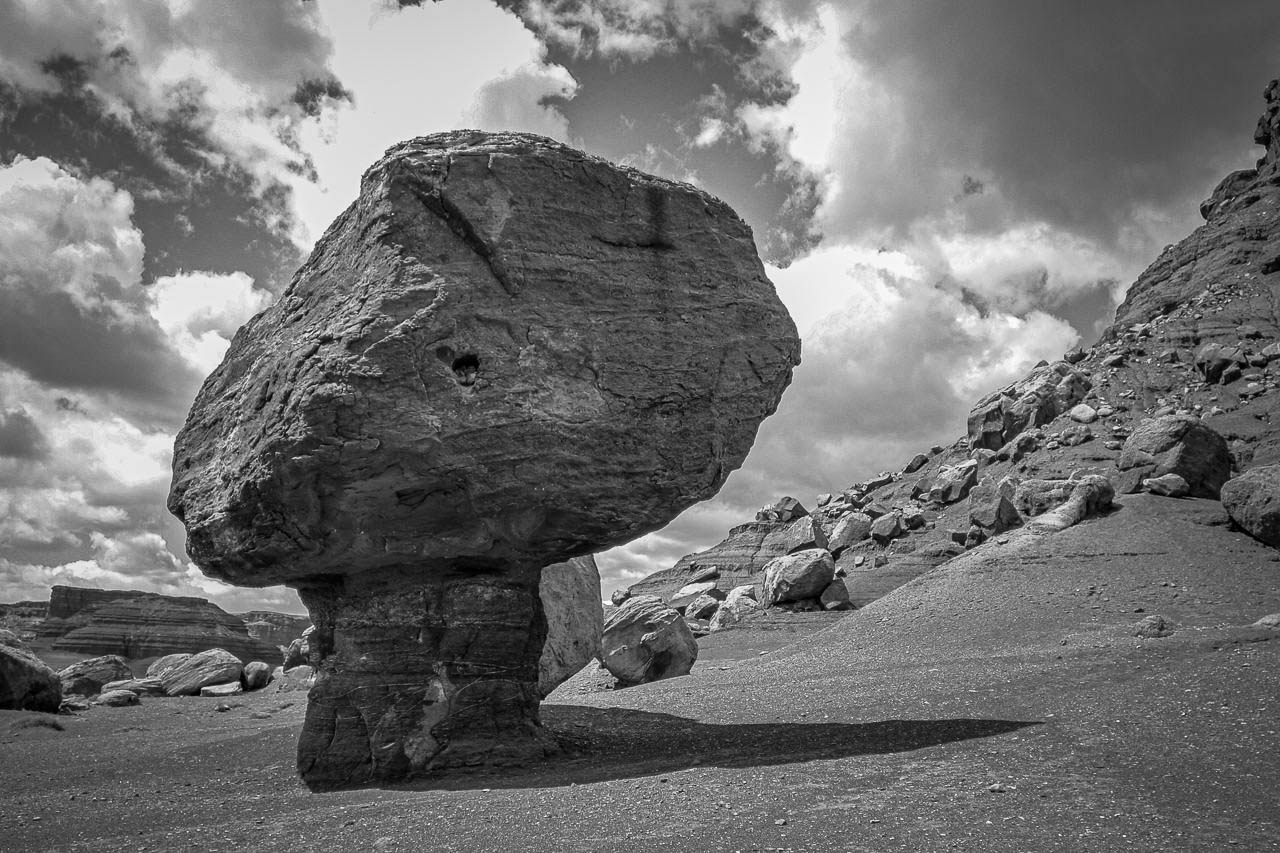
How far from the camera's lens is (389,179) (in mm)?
9891

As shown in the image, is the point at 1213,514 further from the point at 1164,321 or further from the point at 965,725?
the point at 1164,321

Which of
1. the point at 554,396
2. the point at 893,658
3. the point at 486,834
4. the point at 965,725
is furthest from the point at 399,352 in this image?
the point at 893,658

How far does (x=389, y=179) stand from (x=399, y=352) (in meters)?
2.32

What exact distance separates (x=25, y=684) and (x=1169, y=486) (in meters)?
38.8

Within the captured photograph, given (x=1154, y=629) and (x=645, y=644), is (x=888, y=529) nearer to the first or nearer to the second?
(x=1154, y=629)

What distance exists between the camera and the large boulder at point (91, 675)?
101 ft

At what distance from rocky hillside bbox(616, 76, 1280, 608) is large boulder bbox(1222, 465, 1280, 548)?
4.47 m

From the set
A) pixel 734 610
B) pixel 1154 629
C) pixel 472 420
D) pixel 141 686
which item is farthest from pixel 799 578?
pixel 472 420

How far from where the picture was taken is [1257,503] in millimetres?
26688

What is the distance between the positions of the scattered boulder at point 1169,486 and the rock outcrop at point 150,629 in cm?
7727

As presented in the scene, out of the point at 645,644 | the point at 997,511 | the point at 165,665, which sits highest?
the point at 997,511

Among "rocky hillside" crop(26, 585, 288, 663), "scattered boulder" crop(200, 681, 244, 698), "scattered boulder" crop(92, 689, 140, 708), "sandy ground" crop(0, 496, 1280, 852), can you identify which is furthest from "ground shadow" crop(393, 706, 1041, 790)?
"rocky hillside" crop(26, 585, 288, 663)

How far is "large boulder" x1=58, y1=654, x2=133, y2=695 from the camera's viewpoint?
30781 millimetres

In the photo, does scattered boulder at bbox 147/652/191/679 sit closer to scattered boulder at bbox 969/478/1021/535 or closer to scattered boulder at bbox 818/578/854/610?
scattered boulder at bbox 818/578/854/610
